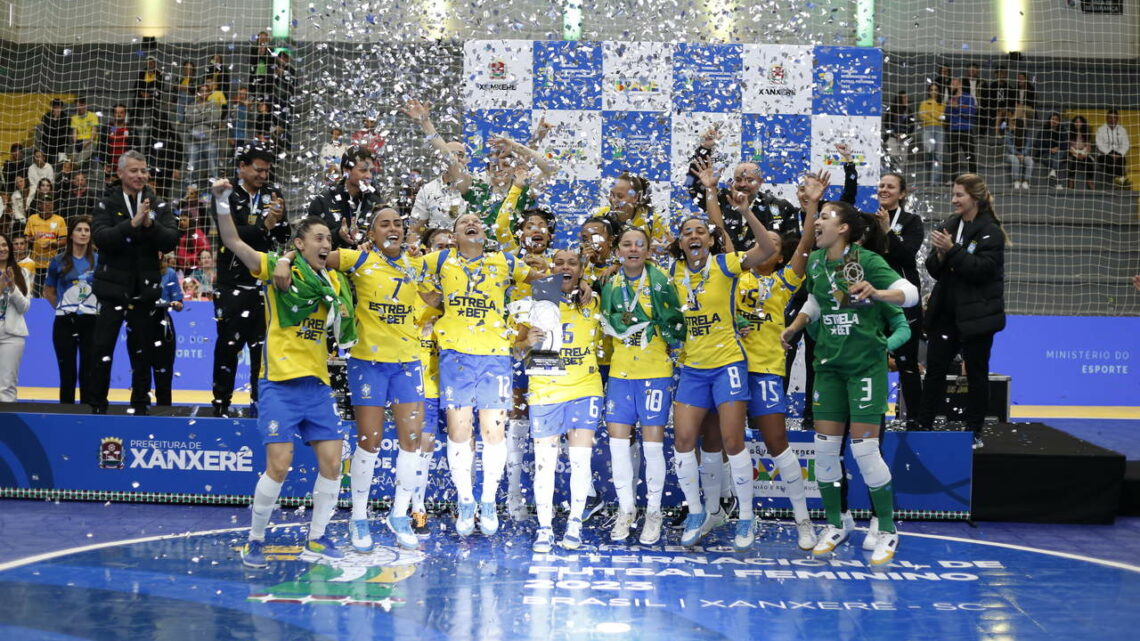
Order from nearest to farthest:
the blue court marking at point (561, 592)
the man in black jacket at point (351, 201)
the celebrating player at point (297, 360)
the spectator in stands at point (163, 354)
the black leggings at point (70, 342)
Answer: the blue court marking at point (561, 592) → the celebrating player at point (297, 360) → the man in black jacket at point (351, 201) → the spectator in stands at point (163, 354) → the black leggings at point (70, 342)

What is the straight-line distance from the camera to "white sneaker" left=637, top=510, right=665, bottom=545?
22.2ft

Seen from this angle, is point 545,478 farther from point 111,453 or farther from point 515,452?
point 111,453

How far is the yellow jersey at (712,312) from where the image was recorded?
21.9 ft

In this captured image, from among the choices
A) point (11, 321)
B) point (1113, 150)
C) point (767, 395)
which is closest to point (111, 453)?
point (11, 321)

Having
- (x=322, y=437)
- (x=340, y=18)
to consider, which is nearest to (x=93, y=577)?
(x=322, y=437)

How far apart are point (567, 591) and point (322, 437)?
5.29 feet

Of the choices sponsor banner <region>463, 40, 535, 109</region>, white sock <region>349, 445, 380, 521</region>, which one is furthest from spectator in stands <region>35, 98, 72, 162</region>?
white sock <region>349, 445, 380, 521</region>

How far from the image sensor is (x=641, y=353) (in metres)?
6.83

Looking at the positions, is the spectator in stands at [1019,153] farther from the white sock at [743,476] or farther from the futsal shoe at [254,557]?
the futsal shoe at [254,557]

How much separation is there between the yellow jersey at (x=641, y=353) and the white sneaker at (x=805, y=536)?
1.22 meters

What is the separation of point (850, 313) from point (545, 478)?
2.10m

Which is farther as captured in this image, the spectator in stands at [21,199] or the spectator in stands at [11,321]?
the spectator in stands at [21,199]

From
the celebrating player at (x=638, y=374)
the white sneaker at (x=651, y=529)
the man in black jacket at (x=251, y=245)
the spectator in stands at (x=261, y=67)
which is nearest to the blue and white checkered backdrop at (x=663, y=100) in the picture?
the spectator in stands at (x=261, y=67)

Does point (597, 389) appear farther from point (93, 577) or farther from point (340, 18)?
point (340, 18)
